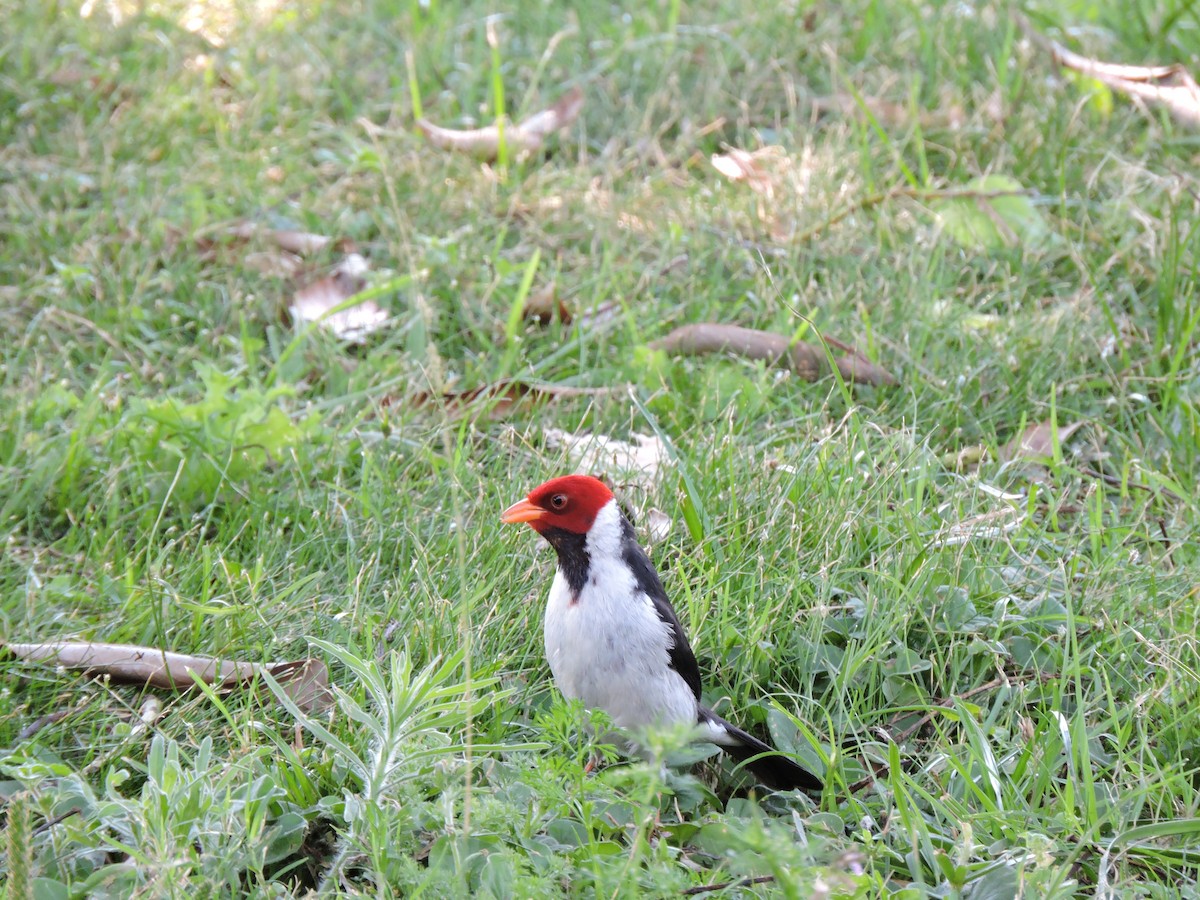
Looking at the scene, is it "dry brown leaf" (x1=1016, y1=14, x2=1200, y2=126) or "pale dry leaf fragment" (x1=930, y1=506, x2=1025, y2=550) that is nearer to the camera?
"pale dry leaf fragment" (x1=930, y1=506, x2=1025, y2=550)

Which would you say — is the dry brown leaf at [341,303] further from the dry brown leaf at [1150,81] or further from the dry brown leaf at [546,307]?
the dry brown leaf at [1150,81]

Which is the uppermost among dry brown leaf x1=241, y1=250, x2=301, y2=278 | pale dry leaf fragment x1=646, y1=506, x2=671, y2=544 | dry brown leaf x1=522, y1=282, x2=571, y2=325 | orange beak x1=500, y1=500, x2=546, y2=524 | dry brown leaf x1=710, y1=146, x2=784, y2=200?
orange beak x1=500, y1=500, x2=546, y2=524

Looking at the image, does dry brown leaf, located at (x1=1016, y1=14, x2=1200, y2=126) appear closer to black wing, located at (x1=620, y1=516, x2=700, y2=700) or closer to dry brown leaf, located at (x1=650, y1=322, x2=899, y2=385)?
dry brown leaf, located at (x1=650, y1=322, x2=899, y2=385)

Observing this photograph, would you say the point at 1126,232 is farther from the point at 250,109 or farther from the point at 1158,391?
the point at 250,109

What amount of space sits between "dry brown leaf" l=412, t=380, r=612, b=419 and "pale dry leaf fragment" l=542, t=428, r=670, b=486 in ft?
0.76

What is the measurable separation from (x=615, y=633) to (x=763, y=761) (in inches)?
17.3

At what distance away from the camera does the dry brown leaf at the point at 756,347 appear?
4.27m

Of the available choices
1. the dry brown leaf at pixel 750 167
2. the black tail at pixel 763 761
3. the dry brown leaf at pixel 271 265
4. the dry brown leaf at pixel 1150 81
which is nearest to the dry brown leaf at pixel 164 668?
the black tail at pixel 763 761

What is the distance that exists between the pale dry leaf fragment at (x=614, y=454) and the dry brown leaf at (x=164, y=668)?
3.44 feet

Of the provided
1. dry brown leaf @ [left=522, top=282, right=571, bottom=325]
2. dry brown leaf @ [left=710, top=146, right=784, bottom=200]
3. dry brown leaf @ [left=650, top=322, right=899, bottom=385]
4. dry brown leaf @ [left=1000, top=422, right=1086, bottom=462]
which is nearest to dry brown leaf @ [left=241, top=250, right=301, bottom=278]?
dry brown leaf @ [left=522, top=282, right=571, bottom=325]

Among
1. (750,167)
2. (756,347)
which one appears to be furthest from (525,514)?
(750,167)

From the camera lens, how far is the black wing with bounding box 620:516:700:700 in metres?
2.94

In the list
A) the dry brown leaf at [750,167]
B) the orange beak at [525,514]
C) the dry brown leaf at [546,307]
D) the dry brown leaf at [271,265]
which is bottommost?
the dry brown leaf at [546,307]

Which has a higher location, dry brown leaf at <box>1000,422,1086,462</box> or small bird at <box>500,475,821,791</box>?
small bird at <box>500,475,821,791</box>
